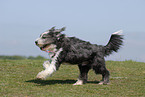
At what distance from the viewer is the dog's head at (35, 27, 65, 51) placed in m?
8.77

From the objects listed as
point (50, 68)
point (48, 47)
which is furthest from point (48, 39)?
point (50, 68)

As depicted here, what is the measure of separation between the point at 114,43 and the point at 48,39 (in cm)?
284

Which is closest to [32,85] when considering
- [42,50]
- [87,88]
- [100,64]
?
[42,50]

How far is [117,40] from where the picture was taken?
987 centimetres

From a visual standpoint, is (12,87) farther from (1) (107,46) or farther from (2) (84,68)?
(1) (107,46)

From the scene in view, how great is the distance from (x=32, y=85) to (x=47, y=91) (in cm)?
122

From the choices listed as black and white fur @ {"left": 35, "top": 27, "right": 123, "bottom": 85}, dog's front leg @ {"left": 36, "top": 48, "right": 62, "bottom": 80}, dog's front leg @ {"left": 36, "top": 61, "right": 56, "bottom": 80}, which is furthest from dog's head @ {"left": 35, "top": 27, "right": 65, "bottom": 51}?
dog's front leg @ {"left": 36, "top": 61, "right": 56, "bottom": 80}

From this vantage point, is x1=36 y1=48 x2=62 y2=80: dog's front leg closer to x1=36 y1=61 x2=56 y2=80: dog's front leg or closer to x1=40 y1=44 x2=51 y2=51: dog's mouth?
x1=36 y1=61 x2=56 y2=80: dog's front leg

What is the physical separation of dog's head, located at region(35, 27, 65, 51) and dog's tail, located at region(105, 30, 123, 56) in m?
2.21

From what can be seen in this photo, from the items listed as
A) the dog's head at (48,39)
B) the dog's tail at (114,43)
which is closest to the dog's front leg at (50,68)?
the dog's head at (48,39)

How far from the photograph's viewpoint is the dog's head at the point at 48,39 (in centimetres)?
877

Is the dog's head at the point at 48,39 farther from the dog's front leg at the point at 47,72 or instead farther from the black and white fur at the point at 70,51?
the dog's front leg at the point at 47,72

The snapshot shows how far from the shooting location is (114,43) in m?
9.84

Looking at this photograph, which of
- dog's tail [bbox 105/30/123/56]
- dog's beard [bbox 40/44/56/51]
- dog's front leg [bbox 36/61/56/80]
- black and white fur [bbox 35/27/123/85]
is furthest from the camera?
dog's tail [bbox 105/30/123/56]
